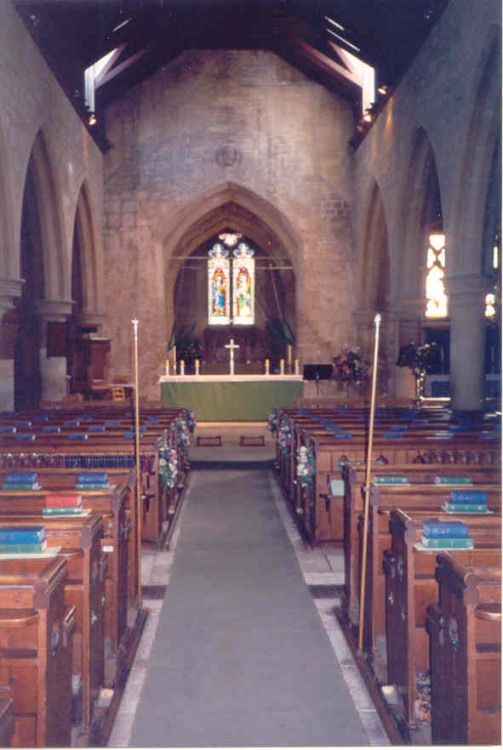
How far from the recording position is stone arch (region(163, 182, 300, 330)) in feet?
66.6

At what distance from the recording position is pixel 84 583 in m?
3.56

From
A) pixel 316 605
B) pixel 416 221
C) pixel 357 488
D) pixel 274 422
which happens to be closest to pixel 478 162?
pixel 416 221

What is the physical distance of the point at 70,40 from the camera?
14.7 meters

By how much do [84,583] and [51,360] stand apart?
12498 millimetres

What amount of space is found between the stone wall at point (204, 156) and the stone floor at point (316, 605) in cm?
1186

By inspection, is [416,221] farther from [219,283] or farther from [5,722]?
[5,722]

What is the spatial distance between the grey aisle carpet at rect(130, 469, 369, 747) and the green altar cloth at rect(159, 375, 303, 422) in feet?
31.5

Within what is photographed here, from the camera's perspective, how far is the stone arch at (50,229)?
Answer: 14.7 m

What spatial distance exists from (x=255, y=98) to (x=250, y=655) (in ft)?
57.8

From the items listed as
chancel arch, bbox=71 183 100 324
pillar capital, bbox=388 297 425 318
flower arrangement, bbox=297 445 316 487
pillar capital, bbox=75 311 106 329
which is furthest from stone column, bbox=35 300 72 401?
flower arrangement, bbox=297 445 316 487

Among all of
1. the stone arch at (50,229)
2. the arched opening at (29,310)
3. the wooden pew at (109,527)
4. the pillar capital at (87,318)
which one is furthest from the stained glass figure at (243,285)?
the wooden pew at (109,527)

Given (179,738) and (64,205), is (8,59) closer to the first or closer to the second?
(64,205)

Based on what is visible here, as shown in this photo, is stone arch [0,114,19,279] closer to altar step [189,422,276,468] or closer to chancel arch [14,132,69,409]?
chancel arch [14,132,69,409]

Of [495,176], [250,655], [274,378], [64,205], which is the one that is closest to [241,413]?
[274,378]
